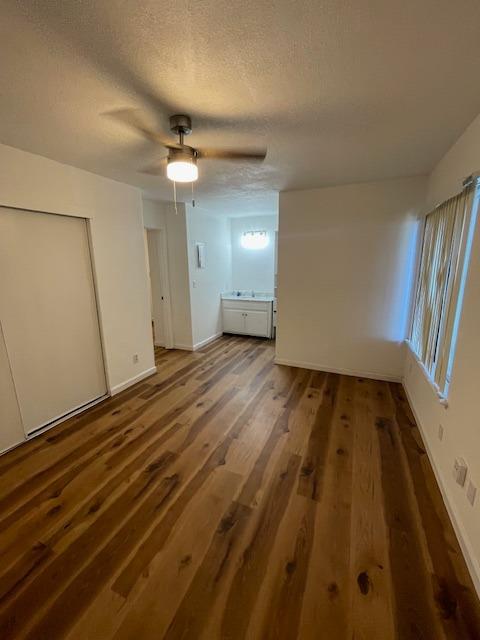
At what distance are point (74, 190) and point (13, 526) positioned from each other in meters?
2.72

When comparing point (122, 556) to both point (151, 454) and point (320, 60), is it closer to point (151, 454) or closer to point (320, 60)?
point (151, 454)

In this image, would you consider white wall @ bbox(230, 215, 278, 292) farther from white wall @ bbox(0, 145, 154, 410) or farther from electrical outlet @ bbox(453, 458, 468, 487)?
electrical outlet @ bbox(453, 458, 468, 487)

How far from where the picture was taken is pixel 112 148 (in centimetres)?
221

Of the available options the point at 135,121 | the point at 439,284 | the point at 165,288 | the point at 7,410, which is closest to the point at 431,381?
the point at 439,284

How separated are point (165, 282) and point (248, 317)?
69.5 inches

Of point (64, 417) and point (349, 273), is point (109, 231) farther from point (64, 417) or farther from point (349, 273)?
point (349, 273)

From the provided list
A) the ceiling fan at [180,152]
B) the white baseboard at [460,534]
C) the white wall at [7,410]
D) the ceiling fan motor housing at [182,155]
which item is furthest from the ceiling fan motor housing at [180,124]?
the white baseboard at [460,534]

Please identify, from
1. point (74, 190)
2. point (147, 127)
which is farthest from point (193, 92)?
point (74, 190)

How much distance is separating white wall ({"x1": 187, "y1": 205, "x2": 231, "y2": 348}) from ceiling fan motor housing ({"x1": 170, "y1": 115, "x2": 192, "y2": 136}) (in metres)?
2.69

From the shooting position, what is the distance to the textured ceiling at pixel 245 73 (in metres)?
1.03

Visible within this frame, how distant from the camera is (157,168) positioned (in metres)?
2.55

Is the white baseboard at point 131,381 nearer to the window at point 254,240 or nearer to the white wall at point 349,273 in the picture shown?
the white wall at point 349,273

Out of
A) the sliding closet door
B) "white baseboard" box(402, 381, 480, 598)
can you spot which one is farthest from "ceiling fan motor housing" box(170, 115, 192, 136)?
"white baseboard" box(402, 381, 480, 598)

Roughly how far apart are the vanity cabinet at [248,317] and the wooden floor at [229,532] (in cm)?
267
